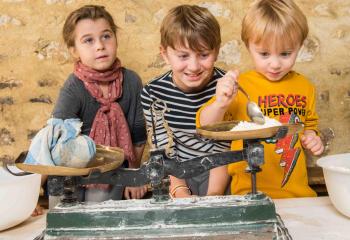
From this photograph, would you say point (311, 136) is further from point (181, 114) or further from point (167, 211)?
point (167, 211)

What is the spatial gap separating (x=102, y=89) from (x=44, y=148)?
1.18 m

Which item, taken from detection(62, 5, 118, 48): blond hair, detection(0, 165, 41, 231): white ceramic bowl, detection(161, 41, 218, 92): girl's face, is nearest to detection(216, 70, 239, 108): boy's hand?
detection(161, 41, 218, 92): girl's face

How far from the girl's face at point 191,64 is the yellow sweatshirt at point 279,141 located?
0.50 ft

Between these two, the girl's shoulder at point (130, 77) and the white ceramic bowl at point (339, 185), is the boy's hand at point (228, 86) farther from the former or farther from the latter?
the girl's shoulder at point (130, 77)

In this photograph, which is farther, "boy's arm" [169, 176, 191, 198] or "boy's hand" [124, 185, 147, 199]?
"boy's hand" [124, 185, 147, 199]

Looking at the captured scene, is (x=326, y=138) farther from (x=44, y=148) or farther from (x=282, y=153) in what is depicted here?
(x=44, y=148)

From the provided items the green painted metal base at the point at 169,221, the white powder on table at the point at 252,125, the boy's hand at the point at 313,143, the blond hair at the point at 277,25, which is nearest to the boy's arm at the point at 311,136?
the boy's hand at the point at 313,143

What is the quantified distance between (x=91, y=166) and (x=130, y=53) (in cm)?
155

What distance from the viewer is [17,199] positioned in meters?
1.52

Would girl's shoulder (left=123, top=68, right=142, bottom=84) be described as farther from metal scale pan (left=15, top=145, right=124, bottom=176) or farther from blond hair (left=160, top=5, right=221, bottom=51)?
metal scale pan (left=15, top=145, right=124, bottom=176)

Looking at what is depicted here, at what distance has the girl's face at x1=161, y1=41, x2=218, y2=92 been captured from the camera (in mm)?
1965

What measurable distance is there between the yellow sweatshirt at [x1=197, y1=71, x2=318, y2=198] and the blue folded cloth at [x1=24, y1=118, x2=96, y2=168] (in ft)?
2.49

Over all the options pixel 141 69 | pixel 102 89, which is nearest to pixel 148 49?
pixel 141 69

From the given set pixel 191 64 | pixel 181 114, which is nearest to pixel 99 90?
pixel 181 114
